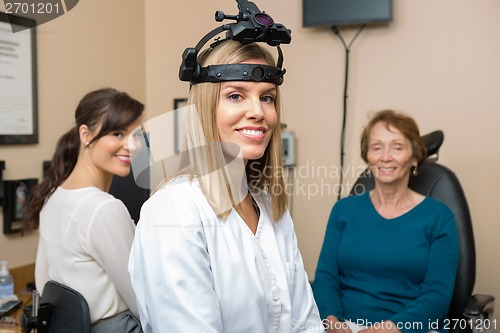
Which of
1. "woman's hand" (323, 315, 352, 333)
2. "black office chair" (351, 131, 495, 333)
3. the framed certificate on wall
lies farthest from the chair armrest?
the framed certificate on wall

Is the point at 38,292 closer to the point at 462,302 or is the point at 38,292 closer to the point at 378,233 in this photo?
the point at 378,233

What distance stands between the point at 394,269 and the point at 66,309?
1129 mm

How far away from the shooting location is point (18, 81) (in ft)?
6.75

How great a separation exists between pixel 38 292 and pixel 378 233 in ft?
4.04

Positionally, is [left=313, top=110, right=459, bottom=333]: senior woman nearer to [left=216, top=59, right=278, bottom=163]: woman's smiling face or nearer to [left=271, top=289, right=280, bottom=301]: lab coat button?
[left=271, top=289, right=280, bottom=301]: lab coat button

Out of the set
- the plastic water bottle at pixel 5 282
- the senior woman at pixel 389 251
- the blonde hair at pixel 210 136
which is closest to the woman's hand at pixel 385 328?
the senior woman at pixel 389 251

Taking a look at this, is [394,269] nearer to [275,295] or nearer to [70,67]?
[275,295]

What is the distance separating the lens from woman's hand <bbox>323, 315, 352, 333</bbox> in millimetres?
1745

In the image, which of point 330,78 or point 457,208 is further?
point 330,78

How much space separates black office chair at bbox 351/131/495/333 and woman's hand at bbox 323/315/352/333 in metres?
0.38

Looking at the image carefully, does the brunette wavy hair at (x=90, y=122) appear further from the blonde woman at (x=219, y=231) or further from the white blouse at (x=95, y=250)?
the blonde woman at (x=219, y=231)

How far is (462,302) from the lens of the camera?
1867 millimetres

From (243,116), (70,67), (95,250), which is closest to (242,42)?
(243,116)

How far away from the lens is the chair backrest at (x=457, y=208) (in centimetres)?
188
